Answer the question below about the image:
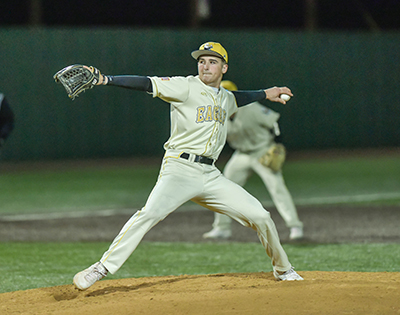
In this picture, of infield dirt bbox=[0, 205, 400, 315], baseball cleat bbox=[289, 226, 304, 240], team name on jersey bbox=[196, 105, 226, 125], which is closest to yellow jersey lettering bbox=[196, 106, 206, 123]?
team name on jersey bbox=[196, 105, 226, 125]

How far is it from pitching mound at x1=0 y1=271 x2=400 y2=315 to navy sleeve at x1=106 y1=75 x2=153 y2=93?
1566 millimetres

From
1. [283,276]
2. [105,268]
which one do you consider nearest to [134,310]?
[105,268]

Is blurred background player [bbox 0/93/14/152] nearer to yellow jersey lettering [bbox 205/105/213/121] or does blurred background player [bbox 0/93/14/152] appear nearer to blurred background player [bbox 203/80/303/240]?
blurred background player [bbox 203/80/303/240]

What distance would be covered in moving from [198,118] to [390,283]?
197 centimetres

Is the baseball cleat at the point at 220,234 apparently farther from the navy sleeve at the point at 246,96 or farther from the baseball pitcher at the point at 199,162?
the baseball pitcher at the point at 199,162

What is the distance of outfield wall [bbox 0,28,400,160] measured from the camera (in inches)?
736

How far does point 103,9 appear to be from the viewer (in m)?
24.8

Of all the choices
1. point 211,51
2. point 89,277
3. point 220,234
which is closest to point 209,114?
point 211,51

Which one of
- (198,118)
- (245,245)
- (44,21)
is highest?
(44,21)

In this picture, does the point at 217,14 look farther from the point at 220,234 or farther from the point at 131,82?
the point at 131,82

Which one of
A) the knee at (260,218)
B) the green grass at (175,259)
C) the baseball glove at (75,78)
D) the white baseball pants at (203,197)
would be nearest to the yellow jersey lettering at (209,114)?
the white baseball pants at (203,197)

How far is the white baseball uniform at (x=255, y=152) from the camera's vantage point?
8562 millimetres

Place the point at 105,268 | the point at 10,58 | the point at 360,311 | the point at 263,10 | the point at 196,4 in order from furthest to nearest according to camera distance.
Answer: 1. the point at 263,10
2. the point at 196,4
3. the point at 10,58
4. the point at 105,268
5. the point at 360,311

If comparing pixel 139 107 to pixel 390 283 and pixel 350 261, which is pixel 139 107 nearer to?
pixel 350 261
